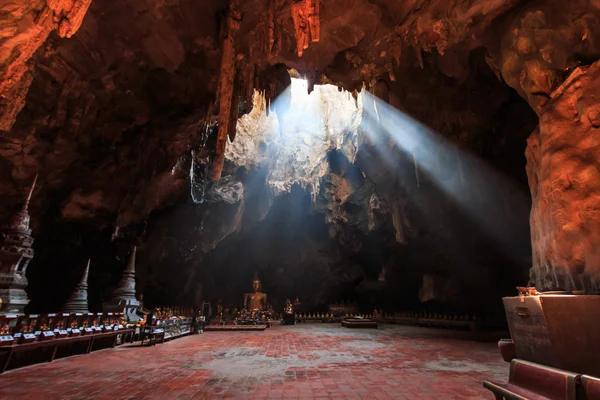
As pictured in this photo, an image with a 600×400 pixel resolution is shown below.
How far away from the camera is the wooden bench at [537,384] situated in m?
2.56

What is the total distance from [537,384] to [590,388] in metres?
0.65

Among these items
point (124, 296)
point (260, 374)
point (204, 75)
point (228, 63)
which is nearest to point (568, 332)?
point (260, 374)

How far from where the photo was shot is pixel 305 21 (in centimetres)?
793

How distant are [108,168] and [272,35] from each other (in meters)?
9.43

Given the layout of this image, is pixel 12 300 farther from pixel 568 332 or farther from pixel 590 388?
pixel 568 332

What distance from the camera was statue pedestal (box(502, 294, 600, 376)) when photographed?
3238mm

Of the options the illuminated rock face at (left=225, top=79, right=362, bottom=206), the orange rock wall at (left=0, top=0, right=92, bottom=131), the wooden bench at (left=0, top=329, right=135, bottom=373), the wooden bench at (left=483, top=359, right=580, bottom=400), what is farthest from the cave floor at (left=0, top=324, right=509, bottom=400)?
the illuminated rock face at (left=225, top=79, right=362, bottom=206)

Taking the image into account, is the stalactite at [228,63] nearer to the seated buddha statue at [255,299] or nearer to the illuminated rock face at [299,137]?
the illuminated rock face at [299,137]

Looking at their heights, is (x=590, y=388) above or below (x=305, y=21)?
below

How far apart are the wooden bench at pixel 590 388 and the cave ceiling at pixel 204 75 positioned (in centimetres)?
723

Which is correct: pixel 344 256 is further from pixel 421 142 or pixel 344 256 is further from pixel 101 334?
pixel 101 334

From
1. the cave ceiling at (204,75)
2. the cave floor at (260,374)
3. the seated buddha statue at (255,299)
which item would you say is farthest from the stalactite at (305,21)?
the seated buddha statue at (255,299)

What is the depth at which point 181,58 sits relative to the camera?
11.0 meters

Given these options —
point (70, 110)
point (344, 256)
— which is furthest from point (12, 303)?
point (344, 256)
